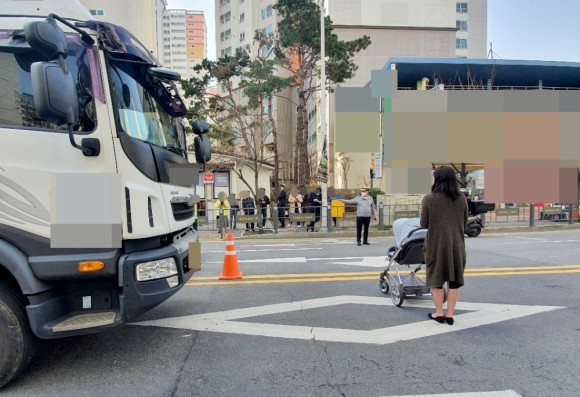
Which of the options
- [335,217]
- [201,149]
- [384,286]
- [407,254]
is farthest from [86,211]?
[335,217]

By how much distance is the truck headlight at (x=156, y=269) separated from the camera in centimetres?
364

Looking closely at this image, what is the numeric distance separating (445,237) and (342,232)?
1132 cm

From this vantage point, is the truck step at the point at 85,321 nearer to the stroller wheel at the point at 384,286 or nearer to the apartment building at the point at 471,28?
the stroller wheel at the point at 384,286

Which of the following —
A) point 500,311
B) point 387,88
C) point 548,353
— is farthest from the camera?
point 387,88

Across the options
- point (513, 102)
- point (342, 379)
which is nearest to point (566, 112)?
point (513, 102)

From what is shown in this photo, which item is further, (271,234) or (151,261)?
(271,234)

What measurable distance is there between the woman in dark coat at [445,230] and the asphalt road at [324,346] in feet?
2.06

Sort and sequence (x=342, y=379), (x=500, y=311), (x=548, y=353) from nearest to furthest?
(x=342, y=379) → (x=548, y=353) → (x=500, y=311)

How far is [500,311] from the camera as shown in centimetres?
537

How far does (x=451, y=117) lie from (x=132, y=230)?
19406 millimetres

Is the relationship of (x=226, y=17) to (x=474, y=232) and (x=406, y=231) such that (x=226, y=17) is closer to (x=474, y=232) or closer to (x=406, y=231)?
(x=474, y=232)

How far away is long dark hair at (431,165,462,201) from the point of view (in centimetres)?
461

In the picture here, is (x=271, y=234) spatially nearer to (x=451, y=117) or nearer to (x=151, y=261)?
(x=451, y=117)

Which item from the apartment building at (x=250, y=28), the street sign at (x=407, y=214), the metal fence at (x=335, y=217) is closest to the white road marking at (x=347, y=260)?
the metal fence at (x=335, y=217)
